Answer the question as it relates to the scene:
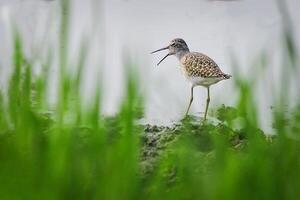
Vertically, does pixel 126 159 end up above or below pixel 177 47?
below

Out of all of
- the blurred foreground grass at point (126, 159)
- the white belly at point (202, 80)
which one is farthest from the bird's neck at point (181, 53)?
the blurred foreground grass at point (126, 159)

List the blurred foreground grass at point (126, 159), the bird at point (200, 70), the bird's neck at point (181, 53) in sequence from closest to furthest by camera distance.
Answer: the blurred foreground grass at point (126, 159) → the bird at point (200, 70) → the bird's neck at point (181, 53)

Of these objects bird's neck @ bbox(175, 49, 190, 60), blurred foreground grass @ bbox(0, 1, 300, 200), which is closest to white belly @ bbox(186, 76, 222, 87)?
bird's neck @ bbox(175, 49, 190, 60)

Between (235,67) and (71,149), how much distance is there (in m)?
0.54

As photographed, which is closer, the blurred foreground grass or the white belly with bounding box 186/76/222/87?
the blurred foreground grass

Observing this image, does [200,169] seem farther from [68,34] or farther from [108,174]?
[68,34]

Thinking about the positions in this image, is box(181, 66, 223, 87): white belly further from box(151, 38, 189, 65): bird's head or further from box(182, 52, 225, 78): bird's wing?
box(151, 38, 189, 65): bird's head

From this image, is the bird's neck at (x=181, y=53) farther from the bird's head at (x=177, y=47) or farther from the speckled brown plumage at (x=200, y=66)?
the speckled brown plumage at (x=200, y=66)

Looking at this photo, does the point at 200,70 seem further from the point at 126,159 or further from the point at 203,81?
the point at 126,159

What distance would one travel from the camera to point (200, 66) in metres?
7.22

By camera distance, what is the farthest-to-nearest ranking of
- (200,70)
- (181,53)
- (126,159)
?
(181,53)
(200,70)
(126,159)

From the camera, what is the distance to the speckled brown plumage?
23.0 feet

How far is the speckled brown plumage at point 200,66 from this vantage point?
7019mm

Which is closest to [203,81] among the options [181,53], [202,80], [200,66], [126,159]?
[202,80]
